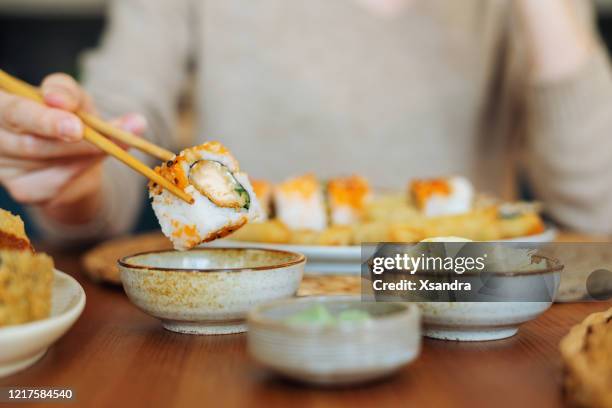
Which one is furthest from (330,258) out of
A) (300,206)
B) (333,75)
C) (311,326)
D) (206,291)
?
(333,75)

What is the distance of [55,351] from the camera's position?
2.23 feet

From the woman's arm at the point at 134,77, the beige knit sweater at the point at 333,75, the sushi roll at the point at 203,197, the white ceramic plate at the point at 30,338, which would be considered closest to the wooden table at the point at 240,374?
the white ceramic plate at the point at 30,338

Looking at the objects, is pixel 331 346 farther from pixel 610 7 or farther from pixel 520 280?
pixel 610 7

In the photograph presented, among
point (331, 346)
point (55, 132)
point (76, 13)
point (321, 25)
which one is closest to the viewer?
point (331, 346)

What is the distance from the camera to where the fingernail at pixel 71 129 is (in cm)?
81

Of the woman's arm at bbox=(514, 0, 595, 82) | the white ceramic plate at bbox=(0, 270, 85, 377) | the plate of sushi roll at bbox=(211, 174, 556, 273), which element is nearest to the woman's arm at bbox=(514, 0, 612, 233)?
the woman's arm at bbox=(514, 0, 595, 82)

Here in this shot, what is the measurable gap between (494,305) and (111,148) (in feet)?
1.51

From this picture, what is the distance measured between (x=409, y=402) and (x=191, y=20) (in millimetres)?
1724

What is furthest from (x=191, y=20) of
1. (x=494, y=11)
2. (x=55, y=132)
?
(x=55, y=132)

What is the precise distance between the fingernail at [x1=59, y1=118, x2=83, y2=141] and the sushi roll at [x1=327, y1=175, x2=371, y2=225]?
638mm

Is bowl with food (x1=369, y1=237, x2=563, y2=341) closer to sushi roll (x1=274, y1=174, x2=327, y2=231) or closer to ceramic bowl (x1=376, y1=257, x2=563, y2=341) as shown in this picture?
ceramic bowl (x1=376, y1=257, x2=563, y2=341)

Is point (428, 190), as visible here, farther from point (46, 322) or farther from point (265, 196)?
point (46, 322)

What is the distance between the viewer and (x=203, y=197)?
760mm

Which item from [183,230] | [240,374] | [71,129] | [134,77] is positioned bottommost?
[240,374]
